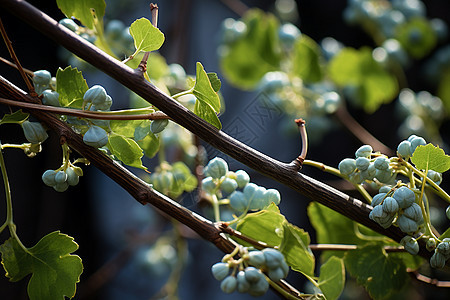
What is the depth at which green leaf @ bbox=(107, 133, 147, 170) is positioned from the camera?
400 mm

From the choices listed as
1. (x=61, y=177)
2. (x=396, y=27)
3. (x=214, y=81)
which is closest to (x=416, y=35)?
(x=396, y=27)

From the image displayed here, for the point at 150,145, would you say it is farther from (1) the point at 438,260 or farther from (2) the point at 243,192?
(1) the point at 438,260

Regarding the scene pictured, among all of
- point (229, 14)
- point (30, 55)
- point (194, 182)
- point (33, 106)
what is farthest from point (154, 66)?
point (229, 14)

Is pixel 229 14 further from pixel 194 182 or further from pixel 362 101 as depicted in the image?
pixel 194 182

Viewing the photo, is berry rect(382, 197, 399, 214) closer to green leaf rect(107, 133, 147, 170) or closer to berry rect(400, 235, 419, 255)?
berry rect(400, 235, 419, 255)

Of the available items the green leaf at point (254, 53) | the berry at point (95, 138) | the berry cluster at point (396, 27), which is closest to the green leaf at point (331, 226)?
the berry at point (95, 138)

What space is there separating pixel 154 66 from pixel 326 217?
1.07 ft

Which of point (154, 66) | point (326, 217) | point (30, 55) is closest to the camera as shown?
point (326, 217)

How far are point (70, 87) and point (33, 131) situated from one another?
5cm

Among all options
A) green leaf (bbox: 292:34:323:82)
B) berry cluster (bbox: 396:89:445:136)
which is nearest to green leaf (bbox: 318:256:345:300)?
green leaf (bbox: 292:34:323:82)

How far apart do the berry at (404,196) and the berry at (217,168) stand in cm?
15

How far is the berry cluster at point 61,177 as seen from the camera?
370mm

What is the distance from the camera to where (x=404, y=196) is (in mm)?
357

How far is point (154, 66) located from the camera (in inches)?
26.2
